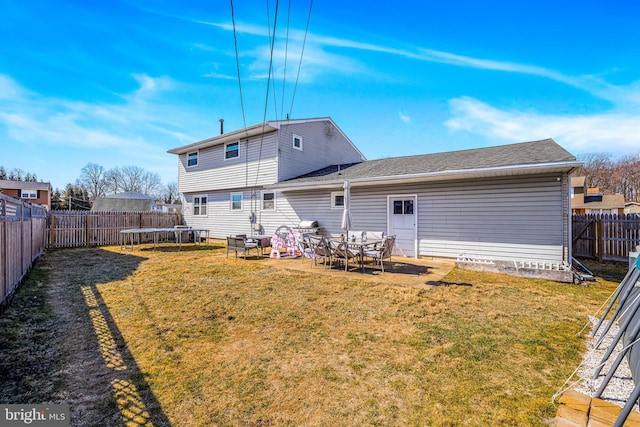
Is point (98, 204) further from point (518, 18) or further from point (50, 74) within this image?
point (518, 18)

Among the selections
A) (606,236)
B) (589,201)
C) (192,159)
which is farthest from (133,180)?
(589,201)

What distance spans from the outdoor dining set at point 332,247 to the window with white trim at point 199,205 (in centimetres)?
778

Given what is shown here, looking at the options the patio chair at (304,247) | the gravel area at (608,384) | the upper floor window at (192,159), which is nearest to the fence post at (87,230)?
the upper floor window at (192,159)

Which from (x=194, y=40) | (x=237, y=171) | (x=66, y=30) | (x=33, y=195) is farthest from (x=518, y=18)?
(x=33, y=195)

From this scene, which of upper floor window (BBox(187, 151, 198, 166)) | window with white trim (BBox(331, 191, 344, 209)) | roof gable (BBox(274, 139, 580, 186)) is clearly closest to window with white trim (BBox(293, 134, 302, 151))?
roof gable (BBox(274, 139, 580, 186))

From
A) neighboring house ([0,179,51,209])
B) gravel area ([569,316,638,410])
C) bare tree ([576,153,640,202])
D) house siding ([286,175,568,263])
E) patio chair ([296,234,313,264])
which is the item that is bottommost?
gravel area ([569,316,638,410])

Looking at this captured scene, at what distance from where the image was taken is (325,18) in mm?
7414

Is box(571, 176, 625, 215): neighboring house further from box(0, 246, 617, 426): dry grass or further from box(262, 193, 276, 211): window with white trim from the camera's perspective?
box(262, 193, 276, 211): window with white trim

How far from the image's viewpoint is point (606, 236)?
970cm

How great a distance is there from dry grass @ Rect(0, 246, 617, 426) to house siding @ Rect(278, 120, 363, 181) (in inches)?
337

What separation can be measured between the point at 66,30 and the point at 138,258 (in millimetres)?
7507

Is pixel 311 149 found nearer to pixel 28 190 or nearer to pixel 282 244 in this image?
pixel 282 244

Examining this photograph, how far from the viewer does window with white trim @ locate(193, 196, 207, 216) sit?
1705 centimetres

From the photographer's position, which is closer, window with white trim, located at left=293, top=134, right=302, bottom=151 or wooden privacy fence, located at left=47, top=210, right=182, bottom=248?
wooden privacy fence, located at left=47, top=210, right=182, bottom=248
